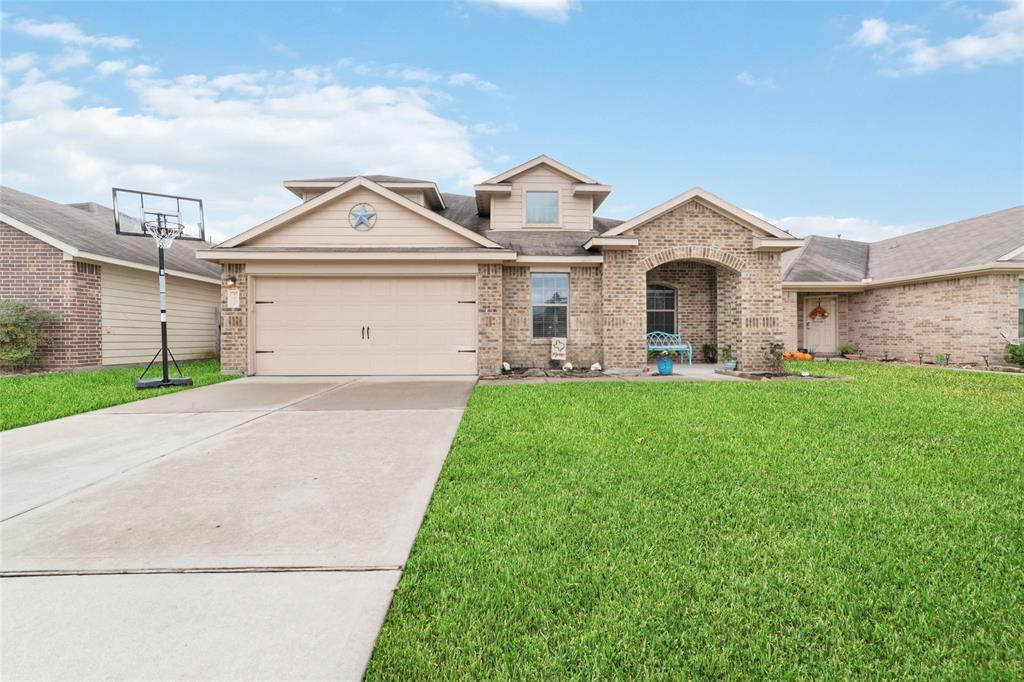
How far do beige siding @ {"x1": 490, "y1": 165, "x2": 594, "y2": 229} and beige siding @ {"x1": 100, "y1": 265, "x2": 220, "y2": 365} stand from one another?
10935 mm

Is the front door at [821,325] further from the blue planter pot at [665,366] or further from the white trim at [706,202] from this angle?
the blue planter pot at [665,366]

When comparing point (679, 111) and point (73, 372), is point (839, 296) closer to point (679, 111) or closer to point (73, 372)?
point (679, 111)

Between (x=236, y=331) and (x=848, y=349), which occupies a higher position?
(x=236, y=331)

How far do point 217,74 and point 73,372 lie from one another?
34.7ft

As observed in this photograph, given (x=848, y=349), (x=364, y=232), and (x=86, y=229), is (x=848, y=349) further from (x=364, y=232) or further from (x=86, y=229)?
(x=86, y=229)

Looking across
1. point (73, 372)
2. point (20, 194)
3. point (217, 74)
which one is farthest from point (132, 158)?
point (73, 372)

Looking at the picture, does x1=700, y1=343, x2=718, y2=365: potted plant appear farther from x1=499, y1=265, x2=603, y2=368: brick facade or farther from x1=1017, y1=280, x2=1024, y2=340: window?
x1=1017, y1=280, x2=1024, y2=340: window

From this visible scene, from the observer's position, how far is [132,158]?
22.0 meters

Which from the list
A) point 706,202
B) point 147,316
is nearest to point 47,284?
point 147,316

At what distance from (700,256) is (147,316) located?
16.5 m

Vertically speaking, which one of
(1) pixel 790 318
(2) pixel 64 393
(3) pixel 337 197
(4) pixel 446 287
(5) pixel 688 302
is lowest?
(2) pixel 64 393

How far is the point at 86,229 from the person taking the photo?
13.3 m

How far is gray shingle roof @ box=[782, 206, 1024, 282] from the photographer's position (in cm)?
1348

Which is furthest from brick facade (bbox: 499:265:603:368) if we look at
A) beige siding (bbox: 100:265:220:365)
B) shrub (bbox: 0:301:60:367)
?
shrub (bbox: 0:301:60:367)
